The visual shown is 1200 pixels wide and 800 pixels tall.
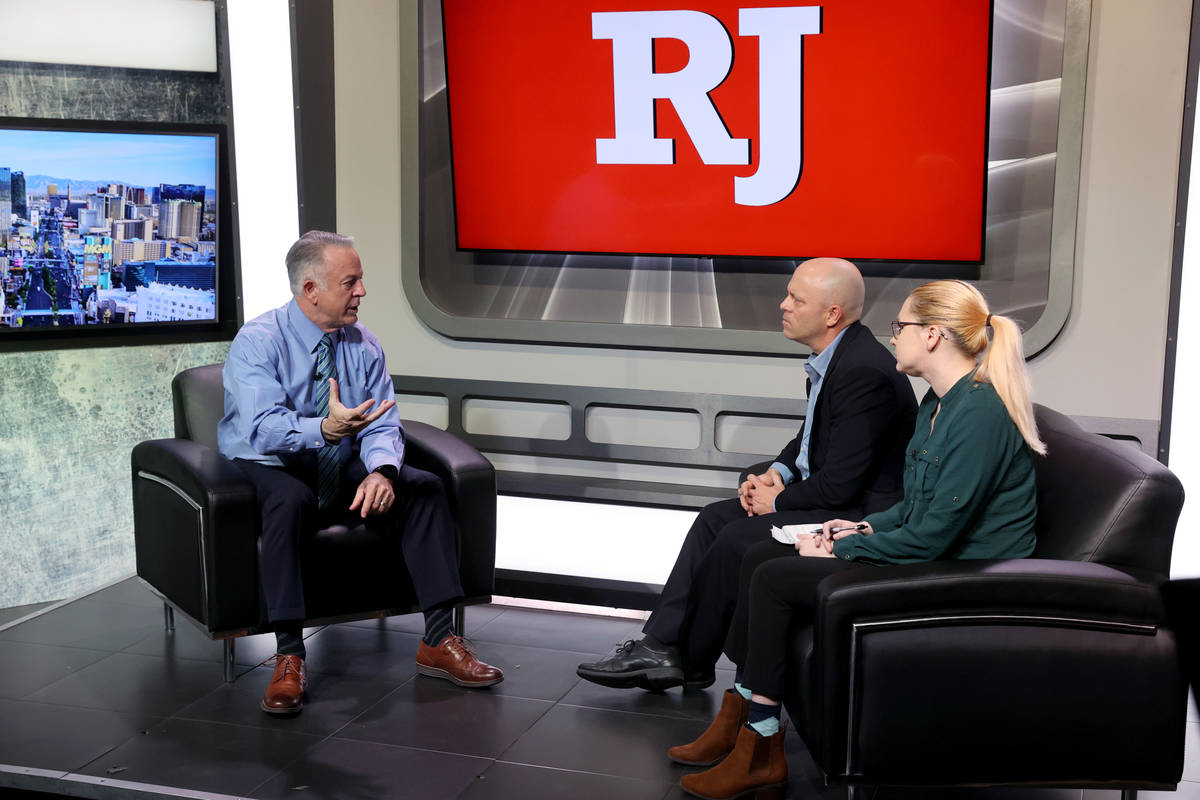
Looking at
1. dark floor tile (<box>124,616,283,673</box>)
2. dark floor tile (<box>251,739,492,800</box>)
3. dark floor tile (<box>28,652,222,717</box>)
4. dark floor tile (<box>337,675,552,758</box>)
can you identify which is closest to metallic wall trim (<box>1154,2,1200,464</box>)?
dark floor tile (<box>337,675,552,758</box>)

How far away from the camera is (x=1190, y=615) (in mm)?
2262

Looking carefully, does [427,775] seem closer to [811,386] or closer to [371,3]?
[811,386]

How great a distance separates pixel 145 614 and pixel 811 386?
233cm

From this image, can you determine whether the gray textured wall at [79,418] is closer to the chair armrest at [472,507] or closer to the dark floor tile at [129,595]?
the dark floor tile at [129,595]

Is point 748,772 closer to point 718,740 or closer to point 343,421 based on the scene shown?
point 718,740

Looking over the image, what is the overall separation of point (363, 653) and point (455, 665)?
40 cm

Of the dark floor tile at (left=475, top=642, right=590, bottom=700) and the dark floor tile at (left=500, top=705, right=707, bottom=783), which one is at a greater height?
the dark floor tile at (left=475, top=642, right=590, bottom=700)

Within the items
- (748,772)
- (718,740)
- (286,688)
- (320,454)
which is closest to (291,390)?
(320,454)

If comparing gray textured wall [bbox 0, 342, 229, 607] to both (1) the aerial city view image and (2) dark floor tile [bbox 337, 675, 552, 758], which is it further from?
(2) dark floor tile [bbox 337, 675, 552, 758]

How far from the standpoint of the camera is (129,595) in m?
4.07

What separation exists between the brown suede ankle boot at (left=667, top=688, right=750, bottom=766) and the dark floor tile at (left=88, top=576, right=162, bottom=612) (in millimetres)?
2054

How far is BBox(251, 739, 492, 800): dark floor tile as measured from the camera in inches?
104

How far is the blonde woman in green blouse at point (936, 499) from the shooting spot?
241 centimetres

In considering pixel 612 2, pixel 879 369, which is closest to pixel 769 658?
pixel 879 369
